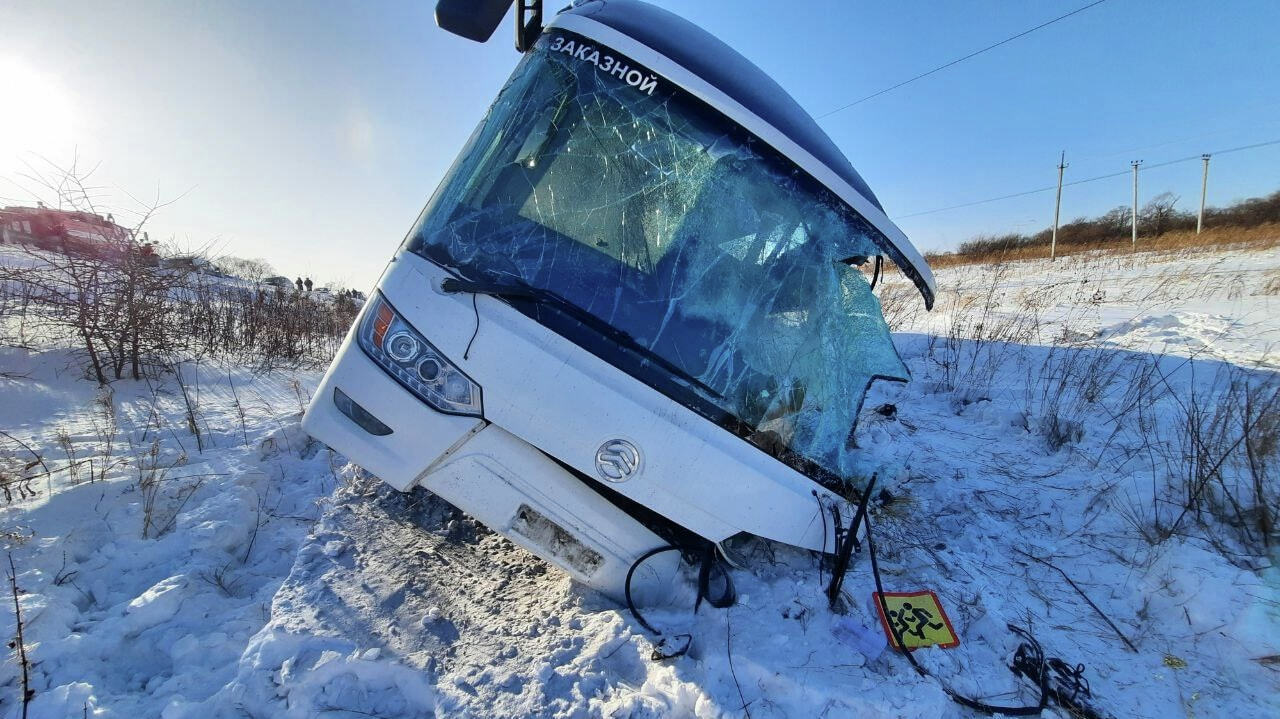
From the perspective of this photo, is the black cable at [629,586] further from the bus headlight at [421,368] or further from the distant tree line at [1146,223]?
the distant tree line at [1146,223]

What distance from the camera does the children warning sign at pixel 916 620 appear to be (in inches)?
76.1

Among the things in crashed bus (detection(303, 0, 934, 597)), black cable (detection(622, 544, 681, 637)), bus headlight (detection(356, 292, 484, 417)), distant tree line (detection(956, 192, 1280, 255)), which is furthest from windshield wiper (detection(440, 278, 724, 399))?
distant tree line (detection(956, 192, 1280, 255))

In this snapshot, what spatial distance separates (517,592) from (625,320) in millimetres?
1277

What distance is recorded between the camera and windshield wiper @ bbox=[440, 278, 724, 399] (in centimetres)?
186

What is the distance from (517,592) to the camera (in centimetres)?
217

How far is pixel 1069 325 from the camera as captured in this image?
6.21 metres

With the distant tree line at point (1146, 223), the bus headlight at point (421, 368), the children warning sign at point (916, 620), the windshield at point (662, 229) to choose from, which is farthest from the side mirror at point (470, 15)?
the distant tree line at point (1146, 223)

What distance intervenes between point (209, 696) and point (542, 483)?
117 centimetres

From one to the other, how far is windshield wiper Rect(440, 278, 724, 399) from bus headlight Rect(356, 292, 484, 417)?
0.24 m

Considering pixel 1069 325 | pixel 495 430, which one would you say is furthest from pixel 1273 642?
pixel 1069 325

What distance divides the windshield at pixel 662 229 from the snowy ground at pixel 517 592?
805mm

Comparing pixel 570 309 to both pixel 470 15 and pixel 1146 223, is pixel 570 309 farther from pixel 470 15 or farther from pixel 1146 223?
pixel 1146 223

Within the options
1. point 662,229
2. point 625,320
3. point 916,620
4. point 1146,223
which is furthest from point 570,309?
point 1146,223

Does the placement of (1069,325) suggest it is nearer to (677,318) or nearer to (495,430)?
(677,318)
